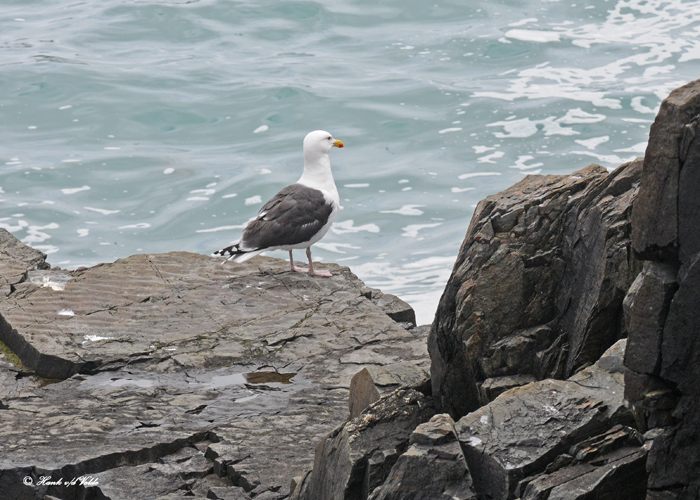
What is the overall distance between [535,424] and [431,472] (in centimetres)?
46

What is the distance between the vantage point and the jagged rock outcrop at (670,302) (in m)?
2.79

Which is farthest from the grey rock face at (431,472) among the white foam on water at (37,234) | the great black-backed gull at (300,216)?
the white foam on water at (37,234)

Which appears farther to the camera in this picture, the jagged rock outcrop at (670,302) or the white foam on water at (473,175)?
the white foam on water at (473,175)

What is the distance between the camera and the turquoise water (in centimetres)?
1355

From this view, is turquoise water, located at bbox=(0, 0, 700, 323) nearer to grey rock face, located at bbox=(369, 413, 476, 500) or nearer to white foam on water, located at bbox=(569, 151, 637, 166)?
white foam on water, located at bbox=(569, 151, 637, 166)

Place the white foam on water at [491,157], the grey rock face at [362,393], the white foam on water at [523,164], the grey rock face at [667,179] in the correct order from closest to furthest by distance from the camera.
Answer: the grey rock face at [667,179] < the grey rock face at [362,393] < the white foam on water at [523,164] < the white foam on water at [491,157]

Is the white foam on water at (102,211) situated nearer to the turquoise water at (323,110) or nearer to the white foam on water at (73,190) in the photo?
the turquoise water at (323,110)

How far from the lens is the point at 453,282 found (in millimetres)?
4258

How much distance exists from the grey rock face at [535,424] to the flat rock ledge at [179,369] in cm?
93

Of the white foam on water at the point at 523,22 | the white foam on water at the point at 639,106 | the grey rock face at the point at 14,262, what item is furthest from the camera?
the white foam on water at the point at 523,22

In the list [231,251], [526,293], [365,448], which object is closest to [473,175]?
[231,251]

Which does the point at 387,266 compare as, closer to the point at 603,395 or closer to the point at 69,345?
the point at 69,345

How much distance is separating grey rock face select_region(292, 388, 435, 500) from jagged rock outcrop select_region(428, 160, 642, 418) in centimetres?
24

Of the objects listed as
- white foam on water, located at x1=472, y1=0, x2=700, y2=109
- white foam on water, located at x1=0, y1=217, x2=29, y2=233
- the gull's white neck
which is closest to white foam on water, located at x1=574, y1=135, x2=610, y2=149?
white foam on water, located at x1=472, y1=0, x2=700, y2=109
